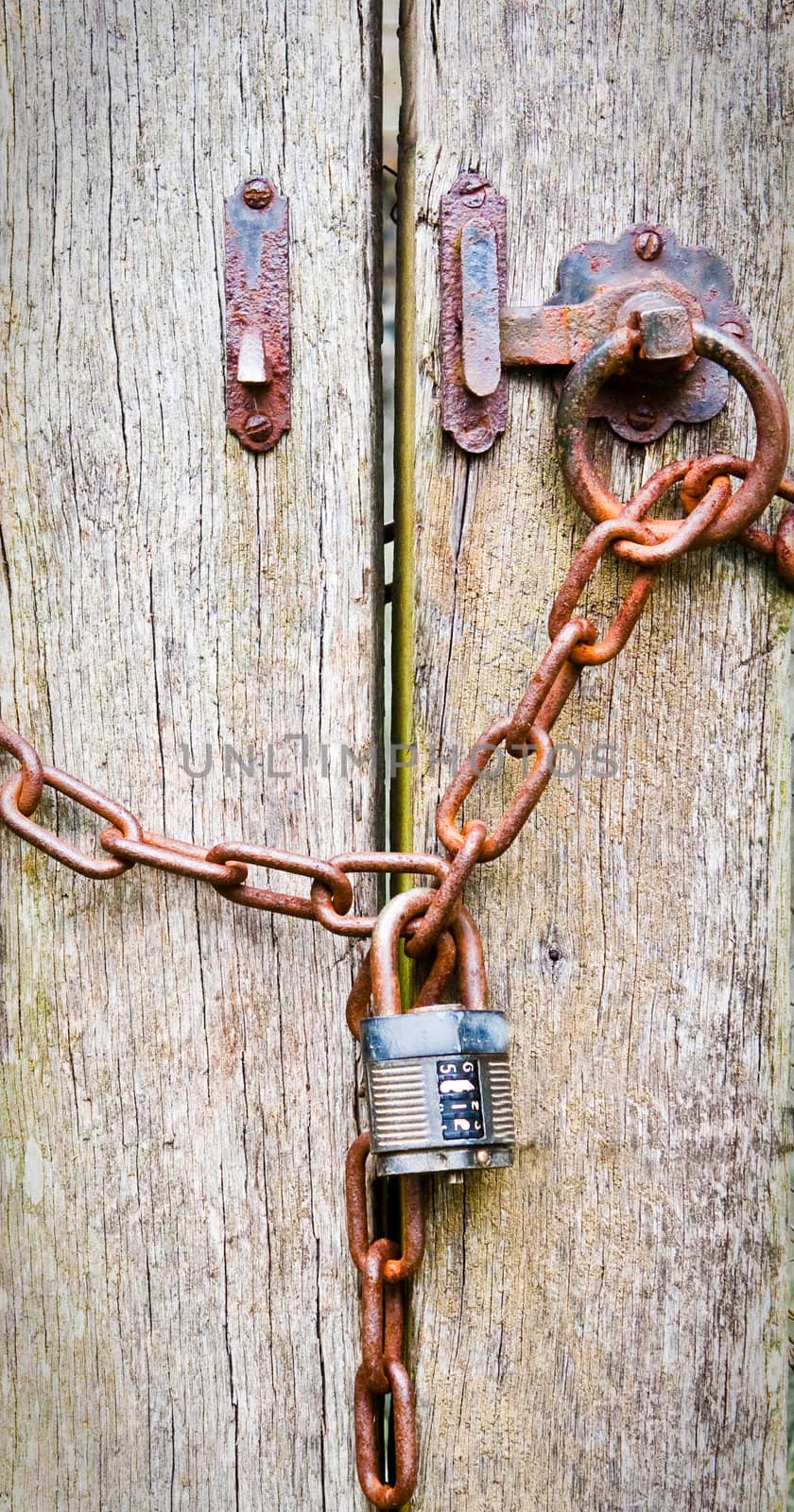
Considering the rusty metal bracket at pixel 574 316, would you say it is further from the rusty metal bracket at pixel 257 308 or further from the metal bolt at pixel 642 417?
the rusty metal bracket at pixel 257 308

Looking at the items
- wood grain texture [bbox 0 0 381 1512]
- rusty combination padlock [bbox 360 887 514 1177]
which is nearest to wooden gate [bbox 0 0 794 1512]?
wood grain texture [bbox 0 0 381 1512]

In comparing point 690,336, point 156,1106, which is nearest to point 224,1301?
point 156,1106

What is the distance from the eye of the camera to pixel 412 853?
0.92 m

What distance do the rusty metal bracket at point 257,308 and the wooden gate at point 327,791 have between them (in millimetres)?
15

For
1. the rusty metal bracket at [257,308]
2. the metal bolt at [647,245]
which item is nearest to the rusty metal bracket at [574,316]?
the metal bolt at [647,245]

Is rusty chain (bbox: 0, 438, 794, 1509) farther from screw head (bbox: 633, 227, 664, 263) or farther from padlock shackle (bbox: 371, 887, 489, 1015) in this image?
screw head (bbox: 633, 227, 664, 263)

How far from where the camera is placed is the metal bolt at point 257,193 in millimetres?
939

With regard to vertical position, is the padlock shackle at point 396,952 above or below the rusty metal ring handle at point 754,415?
below

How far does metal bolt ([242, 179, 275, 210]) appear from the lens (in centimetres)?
94

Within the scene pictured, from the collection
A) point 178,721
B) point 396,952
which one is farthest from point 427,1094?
point 178,721

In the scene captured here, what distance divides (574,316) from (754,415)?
17 centimetres

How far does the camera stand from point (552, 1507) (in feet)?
3.09

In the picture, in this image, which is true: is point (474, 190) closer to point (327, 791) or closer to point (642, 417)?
point (642, 417)

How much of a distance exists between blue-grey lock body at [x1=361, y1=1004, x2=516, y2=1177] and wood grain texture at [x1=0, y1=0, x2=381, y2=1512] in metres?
0.13
